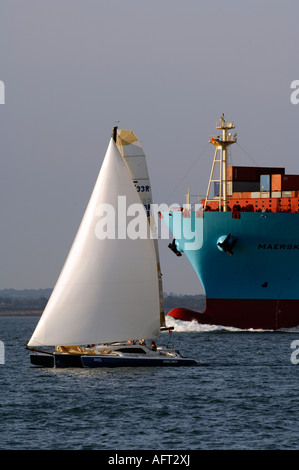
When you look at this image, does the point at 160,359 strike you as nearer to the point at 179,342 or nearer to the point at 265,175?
the point at 179,342

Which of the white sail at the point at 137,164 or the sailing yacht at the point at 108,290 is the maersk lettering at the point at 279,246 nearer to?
the white sail at the point at 137,164

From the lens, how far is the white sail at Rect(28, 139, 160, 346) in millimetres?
37625

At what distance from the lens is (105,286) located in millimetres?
38094

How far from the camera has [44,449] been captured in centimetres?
2550

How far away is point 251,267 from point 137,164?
27379 mm

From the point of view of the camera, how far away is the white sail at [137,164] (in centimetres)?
3906

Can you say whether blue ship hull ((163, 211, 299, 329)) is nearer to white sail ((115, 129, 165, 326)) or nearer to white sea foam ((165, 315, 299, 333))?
white sea foam ((165, 315, 299, 333))

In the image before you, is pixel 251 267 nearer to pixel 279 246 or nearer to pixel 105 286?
pixel 279 246

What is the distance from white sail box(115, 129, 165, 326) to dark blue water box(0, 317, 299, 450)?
4.18 m

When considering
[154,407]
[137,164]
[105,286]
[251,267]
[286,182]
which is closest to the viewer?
[154,407]

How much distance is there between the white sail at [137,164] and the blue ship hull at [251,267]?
2565 cm

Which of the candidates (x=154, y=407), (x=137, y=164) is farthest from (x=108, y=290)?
(x=154, y=407)

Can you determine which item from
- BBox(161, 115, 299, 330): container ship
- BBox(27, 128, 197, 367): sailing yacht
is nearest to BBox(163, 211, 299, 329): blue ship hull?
BBox(161, 115, 299, 330): container ship
